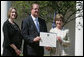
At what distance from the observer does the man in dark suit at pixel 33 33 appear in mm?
6138

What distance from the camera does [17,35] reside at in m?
6.16

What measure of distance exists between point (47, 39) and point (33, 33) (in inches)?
12.5

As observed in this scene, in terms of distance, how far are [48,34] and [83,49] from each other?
1410cm

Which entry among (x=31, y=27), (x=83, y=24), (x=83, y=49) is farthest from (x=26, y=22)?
(x=83, y=49)

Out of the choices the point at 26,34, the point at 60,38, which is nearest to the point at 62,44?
the point at 60,38

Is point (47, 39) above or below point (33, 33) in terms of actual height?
below

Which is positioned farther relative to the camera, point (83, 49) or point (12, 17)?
point (83, 49)

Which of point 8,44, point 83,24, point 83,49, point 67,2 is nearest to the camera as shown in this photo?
point 8,44

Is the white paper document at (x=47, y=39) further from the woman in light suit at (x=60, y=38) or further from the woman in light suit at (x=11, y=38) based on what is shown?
the woman in light suit at (x=11, y=38)

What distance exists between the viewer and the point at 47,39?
637 cm

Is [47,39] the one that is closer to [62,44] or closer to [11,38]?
[62,44]

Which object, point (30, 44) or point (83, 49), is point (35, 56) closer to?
point (30, 44)

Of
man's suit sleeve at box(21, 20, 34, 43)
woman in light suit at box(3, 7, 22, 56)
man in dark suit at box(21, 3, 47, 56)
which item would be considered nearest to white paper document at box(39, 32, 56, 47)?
man in dark suit at box(21, 3, 47, 56)

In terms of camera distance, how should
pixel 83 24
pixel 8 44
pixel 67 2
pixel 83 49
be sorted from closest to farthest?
1. pixel 8 44
2. pixel 67 2
3. pixel 83 24
4. pixel 83 49
